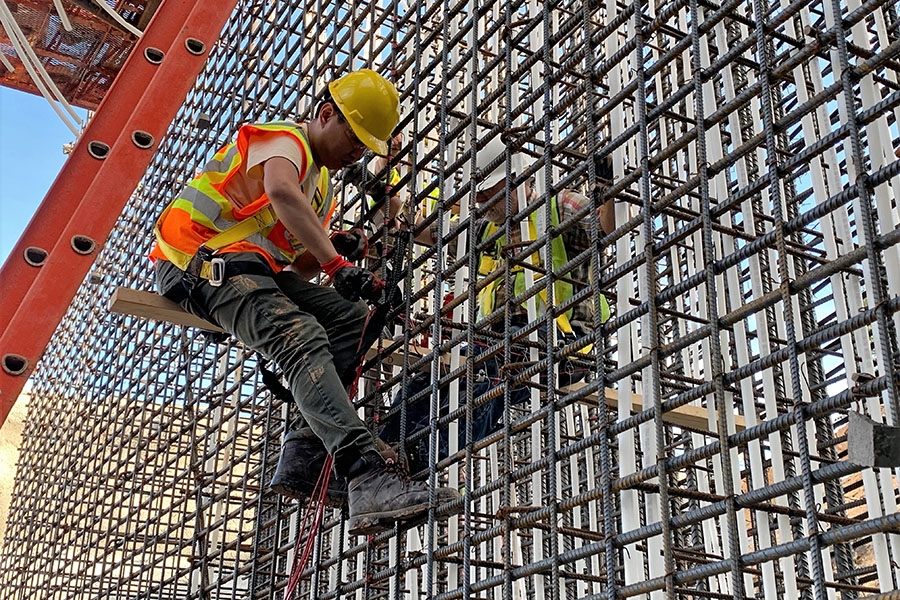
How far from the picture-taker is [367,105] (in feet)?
14.4

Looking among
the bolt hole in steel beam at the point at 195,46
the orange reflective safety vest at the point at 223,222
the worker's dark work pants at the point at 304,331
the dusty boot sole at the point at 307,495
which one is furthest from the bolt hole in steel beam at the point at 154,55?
the dusty boot sole at the point at 307,495

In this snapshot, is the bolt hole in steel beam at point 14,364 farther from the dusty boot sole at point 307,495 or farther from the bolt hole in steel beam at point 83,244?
the dusty boot sole at point 307,495

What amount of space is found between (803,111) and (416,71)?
2.40 metres

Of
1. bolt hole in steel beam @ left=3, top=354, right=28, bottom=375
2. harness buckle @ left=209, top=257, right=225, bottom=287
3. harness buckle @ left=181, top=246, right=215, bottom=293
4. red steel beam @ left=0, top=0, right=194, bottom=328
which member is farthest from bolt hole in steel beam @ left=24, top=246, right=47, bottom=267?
harness buckle @ left=209, top=257, right=225, bottom=287

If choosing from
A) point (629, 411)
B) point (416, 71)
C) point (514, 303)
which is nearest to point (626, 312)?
point (629, 411)

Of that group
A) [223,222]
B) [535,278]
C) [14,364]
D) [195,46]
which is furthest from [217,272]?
[195,46]

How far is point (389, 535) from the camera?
158 inches

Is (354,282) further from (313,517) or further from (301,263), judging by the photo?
(313,517)

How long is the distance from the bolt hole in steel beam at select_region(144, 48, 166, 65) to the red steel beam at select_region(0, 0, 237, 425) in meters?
0.05

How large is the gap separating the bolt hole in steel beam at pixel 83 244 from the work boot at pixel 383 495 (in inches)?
72.4

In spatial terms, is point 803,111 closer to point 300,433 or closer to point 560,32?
point 560,32

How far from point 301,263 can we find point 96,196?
3.57ft

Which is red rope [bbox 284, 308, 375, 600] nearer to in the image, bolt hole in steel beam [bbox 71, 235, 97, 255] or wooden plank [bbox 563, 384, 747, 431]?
wooden plank [bbox 563, 384, 747, 431]

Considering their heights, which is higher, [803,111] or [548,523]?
[803,111]
